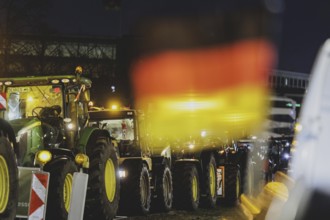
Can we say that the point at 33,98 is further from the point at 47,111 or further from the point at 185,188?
the point at 185,188

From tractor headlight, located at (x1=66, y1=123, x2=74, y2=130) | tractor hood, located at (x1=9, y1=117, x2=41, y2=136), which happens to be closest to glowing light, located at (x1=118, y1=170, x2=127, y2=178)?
tractor headlight, located at (x1=66, y1=123, x2=74, y2=130)

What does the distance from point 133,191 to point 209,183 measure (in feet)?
12.1

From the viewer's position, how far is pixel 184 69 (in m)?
21.7

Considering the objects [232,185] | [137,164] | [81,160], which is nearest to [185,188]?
[137,164]

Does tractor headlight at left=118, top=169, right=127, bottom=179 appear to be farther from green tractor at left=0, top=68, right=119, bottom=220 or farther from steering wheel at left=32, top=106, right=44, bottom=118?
steering wheel at left=32, top=106, right=44, bottom=118

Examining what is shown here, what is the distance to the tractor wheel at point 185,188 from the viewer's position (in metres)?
13.6

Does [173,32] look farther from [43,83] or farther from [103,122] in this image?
[43,83]

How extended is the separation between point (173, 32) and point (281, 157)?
21.5ft

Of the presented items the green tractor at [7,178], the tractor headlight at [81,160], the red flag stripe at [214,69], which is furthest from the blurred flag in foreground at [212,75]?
the green tractor at [7,178]

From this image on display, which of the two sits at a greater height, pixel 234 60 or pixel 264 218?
pixel 234 60

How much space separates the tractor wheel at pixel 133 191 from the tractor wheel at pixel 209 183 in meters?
3.09

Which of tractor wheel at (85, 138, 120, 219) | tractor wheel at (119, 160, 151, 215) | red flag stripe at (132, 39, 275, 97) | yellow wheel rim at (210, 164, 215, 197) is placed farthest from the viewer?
red flag stripe at (132, 39, 275, 97)

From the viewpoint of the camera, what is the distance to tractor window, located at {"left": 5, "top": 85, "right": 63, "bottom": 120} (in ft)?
31.6

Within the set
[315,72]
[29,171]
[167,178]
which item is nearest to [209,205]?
Result: [167,178]
